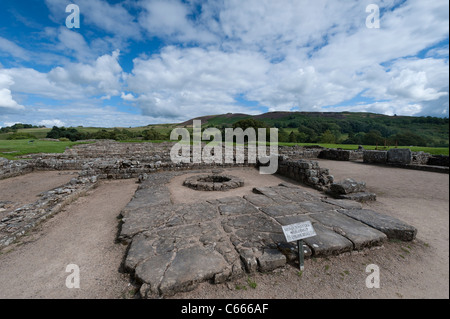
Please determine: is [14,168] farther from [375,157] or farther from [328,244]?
[375,157]

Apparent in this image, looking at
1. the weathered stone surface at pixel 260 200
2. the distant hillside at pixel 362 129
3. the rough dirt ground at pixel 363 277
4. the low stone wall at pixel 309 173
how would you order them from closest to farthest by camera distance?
1. the rough dirt ground at pixel 363 277
2. the weathered stone surface at pixel 260 200
3. the low stone wall at pixel 309 173
4. the distant hillside at pixel 362 129

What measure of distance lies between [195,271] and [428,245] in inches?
170

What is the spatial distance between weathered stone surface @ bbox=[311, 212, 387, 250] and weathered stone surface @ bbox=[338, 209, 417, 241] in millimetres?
175

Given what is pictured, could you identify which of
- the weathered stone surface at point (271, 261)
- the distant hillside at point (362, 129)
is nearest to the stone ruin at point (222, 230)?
the weathered stone surface at point (271, 261)

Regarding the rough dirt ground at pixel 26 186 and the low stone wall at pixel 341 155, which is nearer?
the rough dirt ground at pixel 26 186

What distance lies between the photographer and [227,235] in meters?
3.42

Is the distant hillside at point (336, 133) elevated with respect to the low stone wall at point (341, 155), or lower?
elevated

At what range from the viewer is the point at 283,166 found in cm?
995

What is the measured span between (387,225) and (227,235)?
10.9 feet

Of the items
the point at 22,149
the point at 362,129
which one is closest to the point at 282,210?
the point at 22,149

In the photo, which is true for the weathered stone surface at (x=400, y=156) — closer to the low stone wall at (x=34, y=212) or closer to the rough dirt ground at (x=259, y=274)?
the rough dirt ground at (x=259, y=274)

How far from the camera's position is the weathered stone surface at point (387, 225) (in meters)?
3.43
